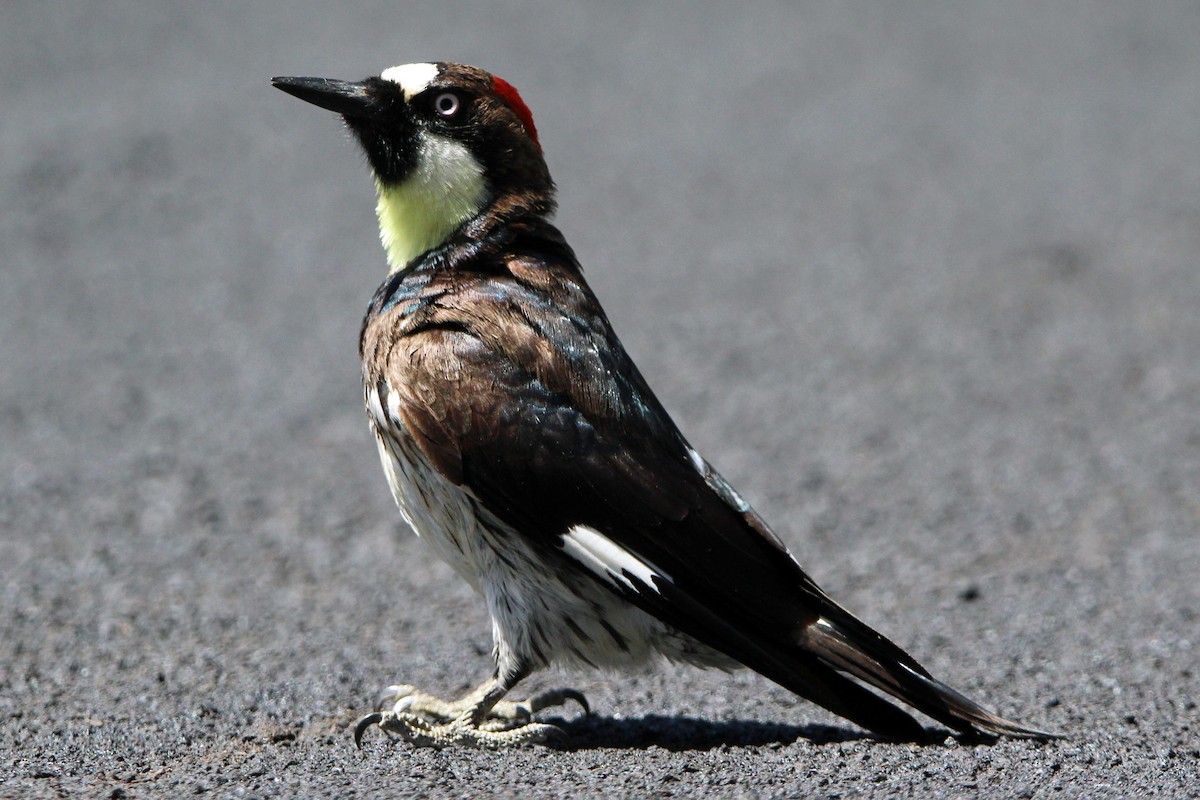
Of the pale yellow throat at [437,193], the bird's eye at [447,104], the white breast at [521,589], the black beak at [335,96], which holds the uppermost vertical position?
the black beak at [335,96]

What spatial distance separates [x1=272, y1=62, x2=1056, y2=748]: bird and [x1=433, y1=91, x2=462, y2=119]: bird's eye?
0.50 meters

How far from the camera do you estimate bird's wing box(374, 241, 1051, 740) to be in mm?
4398

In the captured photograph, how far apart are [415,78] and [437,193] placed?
413 millimetres

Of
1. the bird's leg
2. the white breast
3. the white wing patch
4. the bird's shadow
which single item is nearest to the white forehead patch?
the white breast

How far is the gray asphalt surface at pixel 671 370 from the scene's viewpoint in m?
4.80

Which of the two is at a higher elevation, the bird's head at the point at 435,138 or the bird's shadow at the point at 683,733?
the bird's head at the point at 435,138

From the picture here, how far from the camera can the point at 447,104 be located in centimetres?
500

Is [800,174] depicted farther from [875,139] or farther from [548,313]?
[548,313]

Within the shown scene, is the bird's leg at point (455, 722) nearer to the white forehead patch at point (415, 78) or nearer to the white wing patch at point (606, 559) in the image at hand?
the white wing patch at point (606, 559)

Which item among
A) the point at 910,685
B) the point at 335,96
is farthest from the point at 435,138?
the point at 910,685

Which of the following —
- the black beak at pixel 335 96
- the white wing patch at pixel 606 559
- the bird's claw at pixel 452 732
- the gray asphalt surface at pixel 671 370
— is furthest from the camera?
the black beak at pixel 335 96

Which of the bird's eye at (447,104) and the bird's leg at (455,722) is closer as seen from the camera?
the bird's leg at (455,722)

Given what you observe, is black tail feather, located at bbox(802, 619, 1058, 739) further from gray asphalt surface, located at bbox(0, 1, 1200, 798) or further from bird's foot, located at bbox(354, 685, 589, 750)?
bird's foot, located at bbox(354, 685, 589, 750)

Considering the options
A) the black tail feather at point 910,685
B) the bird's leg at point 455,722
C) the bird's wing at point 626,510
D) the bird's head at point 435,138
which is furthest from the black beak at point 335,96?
the black tail feather at point 910,685
